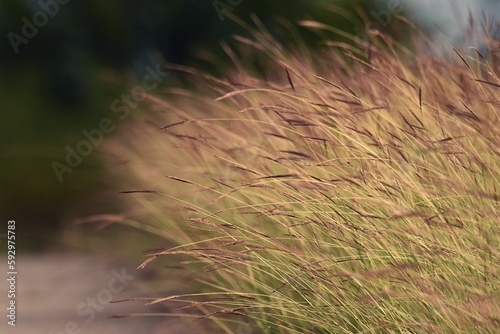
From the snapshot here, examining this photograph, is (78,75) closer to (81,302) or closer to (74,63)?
(74,63)

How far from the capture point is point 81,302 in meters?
4.73

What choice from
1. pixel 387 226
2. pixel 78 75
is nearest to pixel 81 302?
pixel 387 226

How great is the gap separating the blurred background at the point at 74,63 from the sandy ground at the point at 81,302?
369cm

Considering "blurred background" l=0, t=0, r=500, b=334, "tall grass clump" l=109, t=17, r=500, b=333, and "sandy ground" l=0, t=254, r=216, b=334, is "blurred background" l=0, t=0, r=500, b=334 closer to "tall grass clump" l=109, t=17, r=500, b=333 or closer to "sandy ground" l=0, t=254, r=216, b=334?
"sandy ground" l=0, t=254, r=216, b=334

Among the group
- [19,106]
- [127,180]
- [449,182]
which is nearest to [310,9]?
[19,106]

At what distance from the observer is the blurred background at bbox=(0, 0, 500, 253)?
407 inches

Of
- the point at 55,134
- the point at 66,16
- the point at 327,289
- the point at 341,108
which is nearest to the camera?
the point at 327,289

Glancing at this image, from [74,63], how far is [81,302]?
8249 millimetres

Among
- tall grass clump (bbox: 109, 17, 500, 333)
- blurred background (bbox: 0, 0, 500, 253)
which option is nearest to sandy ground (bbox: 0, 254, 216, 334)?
tall grass clump (bbox: 109, 17, 500, 333)

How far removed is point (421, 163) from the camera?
2832 mm

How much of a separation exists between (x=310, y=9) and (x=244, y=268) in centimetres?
1017

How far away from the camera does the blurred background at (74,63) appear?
10.3 m

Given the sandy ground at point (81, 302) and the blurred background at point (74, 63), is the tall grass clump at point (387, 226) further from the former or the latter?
the blurred background at point (74, 63)

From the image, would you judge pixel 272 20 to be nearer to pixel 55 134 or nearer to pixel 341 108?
pixel 55 134
